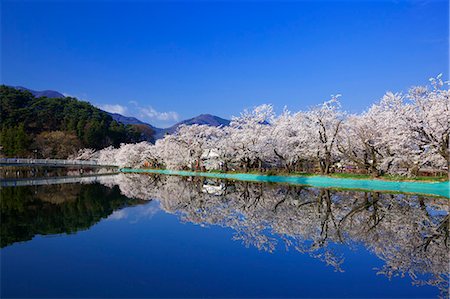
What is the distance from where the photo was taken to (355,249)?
7.76 meters

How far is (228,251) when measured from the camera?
7598 mm

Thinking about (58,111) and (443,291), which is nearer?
(443,291)

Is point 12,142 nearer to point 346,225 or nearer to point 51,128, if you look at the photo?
point 51,128

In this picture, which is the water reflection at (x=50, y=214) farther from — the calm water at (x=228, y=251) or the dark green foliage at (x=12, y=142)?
the dark green foliage at (x=12, y=142)

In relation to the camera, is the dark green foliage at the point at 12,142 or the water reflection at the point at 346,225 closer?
the water reflection at the point at 346,225

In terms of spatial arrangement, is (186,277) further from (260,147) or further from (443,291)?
(260,147)

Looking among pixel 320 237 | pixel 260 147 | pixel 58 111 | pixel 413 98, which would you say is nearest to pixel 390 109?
pixel 413 98

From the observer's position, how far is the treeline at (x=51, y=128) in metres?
47.7

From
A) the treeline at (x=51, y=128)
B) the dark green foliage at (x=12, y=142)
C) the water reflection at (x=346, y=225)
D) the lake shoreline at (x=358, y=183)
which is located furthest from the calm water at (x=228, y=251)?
the treeline at (x=51, y=128)

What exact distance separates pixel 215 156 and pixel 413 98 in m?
23.1

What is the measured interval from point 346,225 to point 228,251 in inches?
167

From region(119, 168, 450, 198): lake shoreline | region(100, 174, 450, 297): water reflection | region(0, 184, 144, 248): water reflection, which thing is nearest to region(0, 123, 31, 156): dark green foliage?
region(119, 168, 450, 198): lake shoreline

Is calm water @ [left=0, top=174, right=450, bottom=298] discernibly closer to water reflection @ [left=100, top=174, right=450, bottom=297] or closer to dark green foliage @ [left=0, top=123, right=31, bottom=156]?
water reflection @ [left=100, top=174, right=450, bottom=297]

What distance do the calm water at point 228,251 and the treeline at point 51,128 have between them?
4061 centimetres
